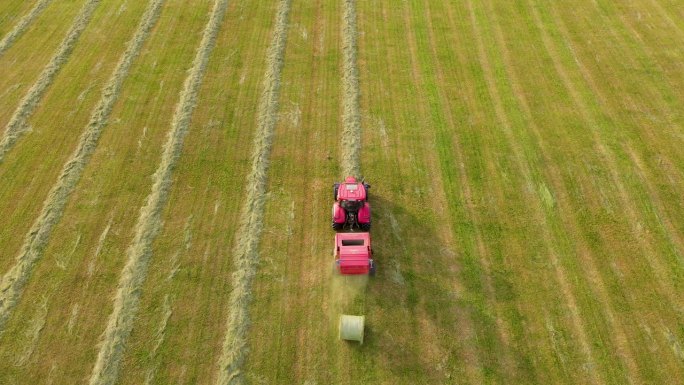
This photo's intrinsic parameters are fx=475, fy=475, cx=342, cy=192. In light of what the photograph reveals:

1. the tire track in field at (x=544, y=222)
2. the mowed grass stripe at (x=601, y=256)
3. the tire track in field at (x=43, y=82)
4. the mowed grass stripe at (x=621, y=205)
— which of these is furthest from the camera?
the tire track in field at (x=43, y=82)

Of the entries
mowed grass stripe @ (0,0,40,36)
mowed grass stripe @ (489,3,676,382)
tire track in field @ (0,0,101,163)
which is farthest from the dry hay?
mowed grass stripe @ (0,0,40,36)

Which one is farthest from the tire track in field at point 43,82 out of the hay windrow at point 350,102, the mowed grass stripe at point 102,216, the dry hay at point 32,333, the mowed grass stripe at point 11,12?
the hay windrow at point 350,102

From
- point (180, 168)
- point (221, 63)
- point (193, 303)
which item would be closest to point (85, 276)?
point (193, 303)

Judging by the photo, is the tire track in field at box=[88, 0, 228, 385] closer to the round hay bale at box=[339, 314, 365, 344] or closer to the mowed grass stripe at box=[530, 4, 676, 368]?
the round hay bale at box=[339, 314, 365, 344]

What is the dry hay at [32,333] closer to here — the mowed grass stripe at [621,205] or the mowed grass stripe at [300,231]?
the mowed grass stripe at [300,231]

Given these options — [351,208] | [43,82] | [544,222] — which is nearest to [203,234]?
[351,208]

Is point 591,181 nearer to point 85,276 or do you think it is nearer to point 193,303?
point 193,303
